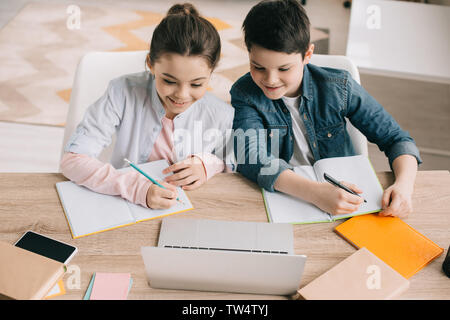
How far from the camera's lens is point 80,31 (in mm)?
3342

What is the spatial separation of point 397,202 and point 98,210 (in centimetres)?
69

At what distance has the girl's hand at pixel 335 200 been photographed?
1.01 m

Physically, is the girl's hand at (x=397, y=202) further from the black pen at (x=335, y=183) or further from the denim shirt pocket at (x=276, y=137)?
the denim shirt pocket at (x=276, y=137)

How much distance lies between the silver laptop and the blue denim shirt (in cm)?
31

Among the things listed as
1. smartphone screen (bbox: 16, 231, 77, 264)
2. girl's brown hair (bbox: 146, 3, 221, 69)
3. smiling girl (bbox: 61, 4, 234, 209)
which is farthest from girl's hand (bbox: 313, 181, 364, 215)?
smartphone screen (bbox: 16, 231, 77, 264)

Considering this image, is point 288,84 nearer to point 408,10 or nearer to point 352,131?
point 352,131

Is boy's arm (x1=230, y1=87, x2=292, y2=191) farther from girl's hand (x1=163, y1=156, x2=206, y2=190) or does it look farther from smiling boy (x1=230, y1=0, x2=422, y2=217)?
girl's hand (x1=163, y1=156, x2=206, y2=190)

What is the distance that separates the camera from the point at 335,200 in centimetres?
101

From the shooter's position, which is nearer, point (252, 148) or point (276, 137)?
point (252, 148)

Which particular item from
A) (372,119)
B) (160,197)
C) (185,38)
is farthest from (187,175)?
(372,119)

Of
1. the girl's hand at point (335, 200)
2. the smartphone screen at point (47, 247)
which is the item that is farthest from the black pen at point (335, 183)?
the smartphone screen at point (47, 247)

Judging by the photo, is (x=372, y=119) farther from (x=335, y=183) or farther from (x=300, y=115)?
(x=335, y=183)

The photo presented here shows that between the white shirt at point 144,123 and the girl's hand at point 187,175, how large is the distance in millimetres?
155
